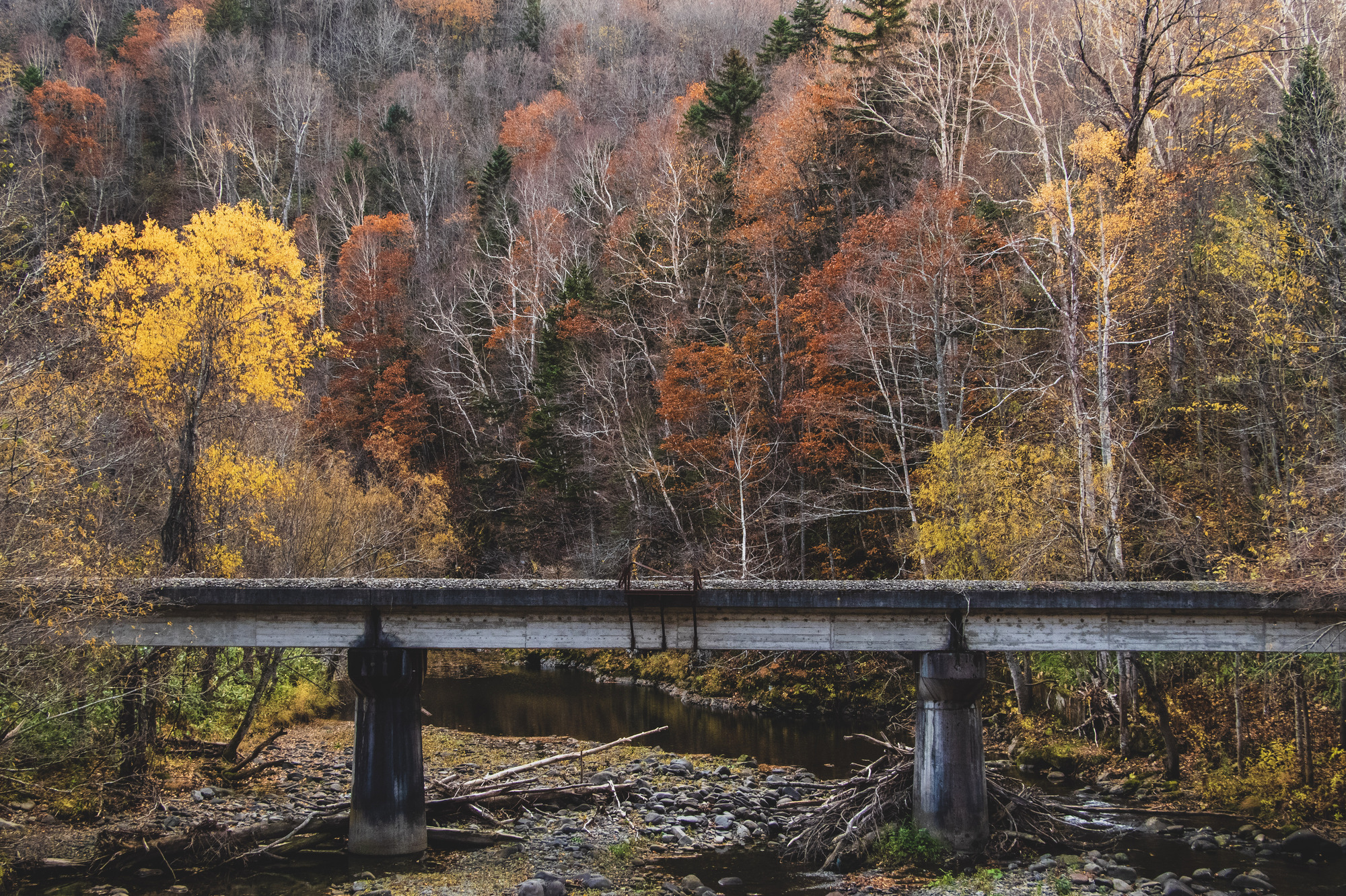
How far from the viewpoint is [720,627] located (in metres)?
16.0

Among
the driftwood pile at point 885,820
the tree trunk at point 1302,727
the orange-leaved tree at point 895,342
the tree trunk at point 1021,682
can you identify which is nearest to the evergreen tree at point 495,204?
the orange-leaved tree at point 895,342

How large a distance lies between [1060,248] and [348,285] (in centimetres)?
4740

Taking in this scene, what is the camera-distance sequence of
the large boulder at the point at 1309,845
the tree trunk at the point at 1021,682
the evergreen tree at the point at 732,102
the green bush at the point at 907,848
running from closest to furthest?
the green bush at the point at 907,848
the large boulder at the point at 1309,845
the tree trunk at the point at 1021,682
the evergreen tree at the point at 732,102

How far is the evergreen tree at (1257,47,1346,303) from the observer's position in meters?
20.0

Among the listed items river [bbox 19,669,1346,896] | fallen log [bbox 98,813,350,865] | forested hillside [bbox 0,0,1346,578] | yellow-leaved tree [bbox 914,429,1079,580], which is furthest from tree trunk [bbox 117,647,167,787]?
yellow-leaved tree [bbox 914,429,1079,580]

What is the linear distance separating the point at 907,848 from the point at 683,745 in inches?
447

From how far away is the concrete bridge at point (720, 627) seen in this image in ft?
50.4

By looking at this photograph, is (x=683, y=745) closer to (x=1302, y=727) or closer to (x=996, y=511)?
(x=996, y=511)

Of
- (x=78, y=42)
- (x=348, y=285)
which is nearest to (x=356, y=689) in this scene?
(x=348, y=285)

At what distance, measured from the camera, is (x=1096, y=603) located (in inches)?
615

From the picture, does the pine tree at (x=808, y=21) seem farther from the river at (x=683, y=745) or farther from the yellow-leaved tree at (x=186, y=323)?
the yellow-leaved tree at (x=186, y=323)

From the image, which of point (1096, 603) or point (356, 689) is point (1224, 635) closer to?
point (1096, 603)

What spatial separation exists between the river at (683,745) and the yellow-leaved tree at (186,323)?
8.22 m

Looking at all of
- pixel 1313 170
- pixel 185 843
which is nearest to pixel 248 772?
pixel 185 843
